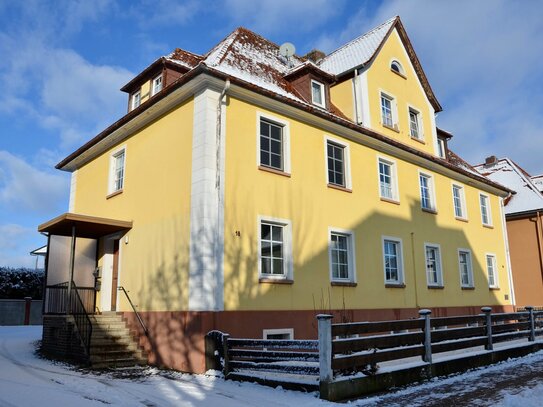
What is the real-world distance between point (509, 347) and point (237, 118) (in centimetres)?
883

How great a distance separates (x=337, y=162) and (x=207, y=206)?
5.44 m

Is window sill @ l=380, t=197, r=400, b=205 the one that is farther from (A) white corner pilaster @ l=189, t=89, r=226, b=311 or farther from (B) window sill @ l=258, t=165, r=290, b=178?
(A) white corner pilaster @ l=189, t=89, r=226, b=311

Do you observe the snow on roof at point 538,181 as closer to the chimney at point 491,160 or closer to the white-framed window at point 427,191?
the chimney at point 491,160

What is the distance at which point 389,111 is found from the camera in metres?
18.4

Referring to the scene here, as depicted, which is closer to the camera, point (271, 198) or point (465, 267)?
point (271, 198)

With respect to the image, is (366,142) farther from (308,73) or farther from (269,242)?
(269,242)

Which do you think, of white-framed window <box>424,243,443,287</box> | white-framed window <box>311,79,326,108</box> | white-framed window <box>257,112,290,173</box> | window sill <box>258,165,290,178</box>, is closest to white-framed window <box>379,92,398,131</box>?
white-framed window <box>311,79,326,108</box>

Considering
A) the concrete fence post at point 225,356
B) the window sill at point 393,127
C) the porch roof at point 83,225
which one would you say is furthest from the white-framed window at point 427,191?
the concrete fence post at point 225,356

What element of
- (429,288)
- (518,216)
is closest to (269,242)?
(429,288)

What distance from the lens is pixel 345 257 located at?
14.4 m

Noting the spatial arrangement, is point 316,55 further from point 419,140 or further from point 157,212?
point 157,212

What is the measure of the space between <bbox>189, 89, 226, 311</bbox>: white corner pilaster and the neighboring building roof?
7600 mm

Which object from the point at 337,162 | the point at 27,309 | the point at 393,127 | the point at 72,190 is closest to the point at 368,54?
the point at 393,127

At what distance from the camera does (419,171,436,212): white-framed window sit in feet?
60.8
